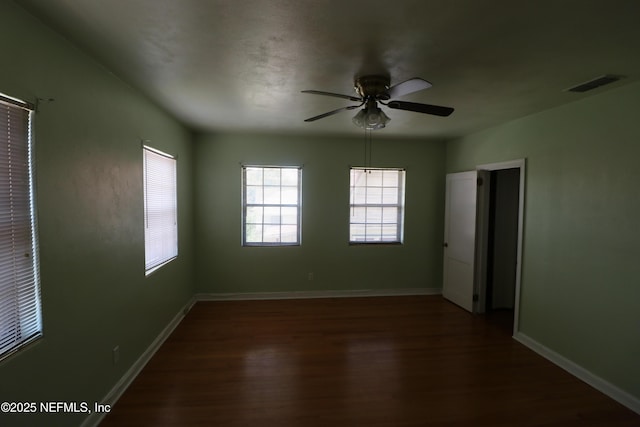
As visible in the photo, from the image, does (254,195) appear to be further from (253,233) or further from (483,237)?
(483,237)

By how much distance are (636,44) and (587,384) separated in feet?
8.92

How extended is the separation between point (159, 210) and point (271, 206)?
173cm

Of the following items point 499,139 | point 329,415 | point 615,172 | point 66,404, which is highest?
point 499,139

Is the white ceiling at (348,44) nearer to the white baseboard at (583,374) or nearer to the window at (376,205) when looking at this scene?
the window at (376,205)

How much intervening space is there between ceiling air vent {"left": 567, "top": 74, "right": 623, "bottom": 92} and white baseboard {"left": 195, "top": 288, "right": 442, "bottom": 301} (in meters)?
3.48

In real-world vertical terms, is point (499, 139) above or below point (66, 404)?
above

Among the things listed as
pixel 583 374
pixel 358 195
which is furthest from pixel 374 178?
pixel 583 374

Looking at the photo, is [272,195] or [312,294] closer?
[272,195]

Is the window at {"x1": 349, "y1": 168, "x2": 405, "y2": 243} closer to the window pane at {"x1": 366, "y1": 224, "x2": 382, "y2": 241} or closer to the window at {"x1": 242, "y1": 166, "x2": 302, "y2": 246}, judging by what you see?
the window pane at {"x1": 366, "y1": 224, "x2": 382, "y2": 241}

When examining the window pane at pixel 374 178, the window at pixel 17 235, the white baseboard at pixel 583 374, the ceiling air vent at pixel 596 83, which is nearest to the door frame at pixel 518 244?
the white baseboard at pixel 583 374

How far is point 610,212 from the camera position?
2.45 meters

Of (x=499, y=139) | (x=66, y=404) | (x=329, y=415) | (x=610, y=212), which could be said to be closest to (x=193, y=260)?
(x=66, y=404)

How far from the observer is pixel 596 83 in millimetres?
2275

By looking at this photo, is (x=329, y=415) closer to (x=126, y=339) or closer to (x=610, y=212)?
(x=126, y=339)
